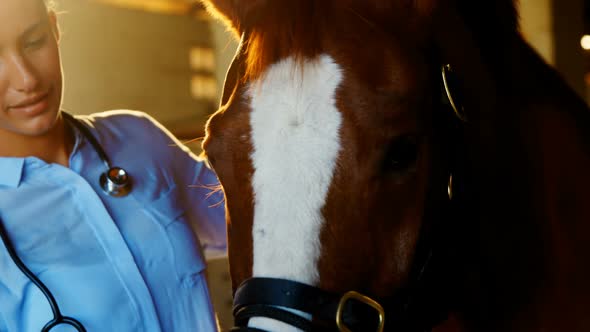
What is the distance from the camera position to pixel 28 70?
1.25m

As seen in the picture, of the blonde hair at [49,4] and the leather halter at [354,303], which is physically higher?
the blonde hair at [49,4]

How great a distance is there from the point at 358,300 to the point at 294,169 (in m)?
0.24

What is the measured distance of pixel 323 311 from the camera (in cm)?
88

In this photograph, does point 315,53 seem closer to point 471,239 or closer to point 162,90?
point 471,239

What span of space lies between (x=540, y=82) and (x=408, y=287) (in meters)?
0.61

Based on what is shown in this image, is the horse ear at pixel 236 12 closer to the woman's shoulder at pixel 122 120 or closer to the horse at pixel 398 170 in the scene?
the horse at pixel 398 170

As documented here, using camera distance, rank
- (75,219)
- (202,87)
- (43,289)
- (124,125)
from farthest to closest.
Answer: (202,87), (124,125), (75,219), (43,289)

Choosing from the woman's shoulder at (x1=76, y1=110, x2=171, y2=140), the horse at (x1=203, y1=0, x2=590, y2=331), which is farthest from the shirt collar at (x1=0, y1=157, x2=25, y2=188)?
the horse at (x1=203, y1=0, x2=590, y2=331)

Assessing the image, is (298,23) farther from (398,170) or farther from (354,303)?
(354,303)

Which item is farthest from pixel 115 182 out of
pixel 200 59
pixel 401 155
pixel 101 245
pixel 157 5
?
pixel 200 59

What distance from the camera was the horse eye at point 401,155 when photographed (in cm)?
94

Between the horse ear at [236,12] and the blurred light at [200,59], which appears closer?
the horse ear at [236,12]

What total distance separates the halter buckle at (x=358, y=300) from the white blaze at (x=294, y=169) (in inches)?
2.3

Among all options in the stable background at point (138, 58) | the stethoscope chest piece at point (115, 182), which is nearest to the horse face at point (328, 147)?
the stethoscope chest piece at point (115, 182)
